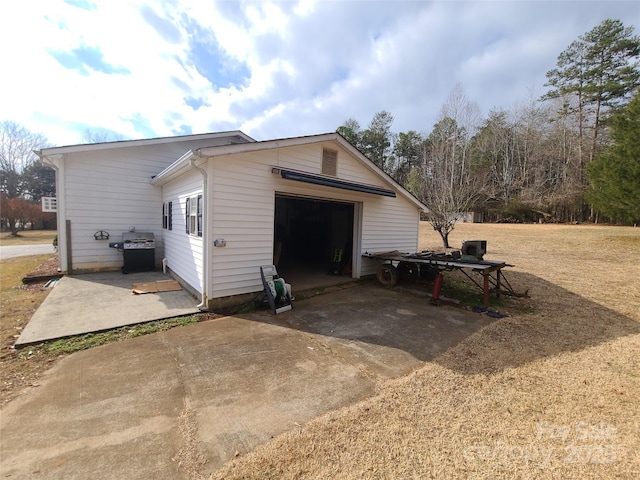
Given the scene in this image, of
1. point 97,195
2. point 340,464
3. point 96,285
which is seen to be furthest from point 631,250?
point 97,195

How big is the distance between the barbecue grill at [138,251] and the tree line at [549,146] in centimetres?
1237

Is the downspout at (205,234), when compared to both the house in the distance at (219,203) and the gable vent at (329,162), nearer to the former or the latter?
the house in the distance at (219,203)

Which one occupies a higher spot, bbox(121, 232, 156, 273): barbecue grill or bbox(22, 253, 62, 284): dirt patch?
bbox(121, 232, 156, 273): barbecue grill

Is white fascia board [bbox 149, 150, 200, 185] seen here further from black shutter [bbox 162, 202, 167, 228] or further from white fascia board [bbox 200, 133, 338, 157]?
black shutter [bbox 162, 202, 167, 228]

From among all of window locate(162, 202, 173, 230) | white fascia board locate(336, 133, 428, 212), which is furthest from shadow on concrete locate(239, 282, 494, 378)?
window locate(162, 202, 173, 230)

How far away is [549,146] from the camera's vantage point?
1100 inches

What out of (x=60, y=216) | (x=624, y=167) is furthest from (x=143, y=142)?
(x=624, y=167)

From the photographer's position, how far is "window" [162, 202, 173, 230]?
8117mm

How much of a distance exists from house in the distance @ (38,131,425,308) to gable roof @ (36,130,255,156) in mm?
31

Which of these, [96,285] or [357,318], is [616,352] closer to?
[357,318]

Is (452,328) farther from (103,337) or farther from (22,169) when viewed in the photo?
(22,169)

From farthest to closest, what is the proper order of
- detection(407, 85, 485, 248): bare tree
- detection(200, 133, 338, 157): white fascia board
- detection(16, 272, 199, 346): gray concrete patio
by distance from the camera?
detection(407, 85, 485, 248): bare tree → detection(200, 133, 338, 157): white fascia board → detection(16, 272, 199, 346): gray concrete patio

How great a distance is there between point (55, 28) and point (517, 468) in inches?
343

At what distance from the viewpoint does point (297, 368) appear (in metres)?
3.38
